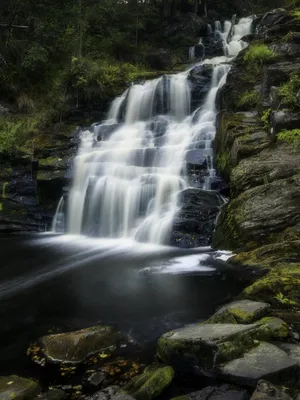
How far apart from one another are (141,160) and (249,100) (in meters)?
4.94

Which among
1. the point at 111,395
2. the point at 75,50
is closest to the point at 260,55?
the point at 75,50

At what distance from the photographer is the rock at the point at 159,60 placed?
2545cm

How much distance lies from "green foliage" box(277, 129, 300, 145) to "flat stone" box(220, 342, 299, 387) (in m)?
8.33

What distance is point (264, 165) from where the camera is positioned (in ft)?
34.9

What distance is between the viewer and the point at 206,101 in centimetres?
1831

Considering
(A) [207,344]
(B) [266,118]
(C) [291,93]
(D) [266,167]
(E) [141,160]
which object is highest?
(C) [291,93]

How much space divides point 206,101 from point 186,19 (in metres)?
14.4

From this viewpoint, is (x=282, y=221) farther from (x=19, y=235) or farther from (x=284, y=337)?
(x=19, y=235)

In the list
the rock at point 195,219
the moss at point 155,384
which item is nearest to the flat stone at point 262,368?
the moss at point 155,384

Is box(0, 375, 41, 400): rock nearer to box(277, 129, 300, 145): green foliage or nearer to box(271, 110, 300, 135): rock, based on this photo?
box(277, 129, 300, 145): green foliage

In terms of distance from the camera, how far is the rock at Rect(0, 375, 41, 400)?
4062 mm

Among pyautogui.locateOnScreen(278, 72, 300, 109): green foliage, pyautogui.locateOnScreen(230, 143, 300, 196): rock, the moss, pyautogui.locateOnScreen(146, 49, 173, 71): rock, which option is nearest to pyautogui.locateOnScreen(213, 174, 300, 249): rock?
pyautogui.locateOnScreen(230, 143, 300, 196): rock

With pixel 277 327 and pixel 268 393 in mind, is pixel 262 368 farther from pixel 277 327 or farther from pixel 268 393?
pixel 277 327

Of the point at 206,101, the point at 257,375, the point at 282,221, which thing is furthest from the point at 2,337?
the point at 206,101
